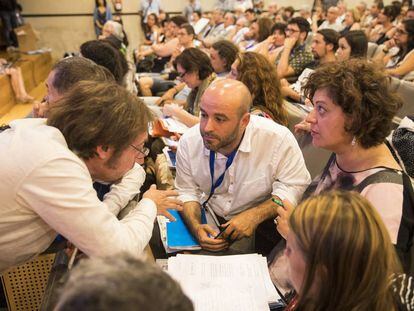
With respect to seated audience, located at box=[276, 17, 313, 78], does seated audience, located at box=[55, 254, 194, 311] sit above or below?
above

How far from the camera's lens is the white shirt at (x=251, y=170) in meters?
1.88

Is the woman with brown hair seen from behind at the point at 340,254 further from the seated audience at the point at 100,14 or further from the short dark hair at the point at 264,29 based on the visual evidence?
the seated audience at the point at 100,14

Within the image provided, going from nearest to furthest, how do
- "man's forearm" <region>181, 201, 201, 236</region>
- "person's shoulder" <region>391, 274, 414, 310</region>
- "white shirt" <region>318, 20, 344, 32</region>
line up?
"person's shoulder" <region>391, 274, 414, 310</region> < "man's forearm" <region>181, 201, 201, 236</region> < "white shirt" <region>318, 20, 344, 32</region>

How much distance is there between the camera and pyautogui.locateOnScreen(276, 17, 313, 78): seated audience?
475 centimetres

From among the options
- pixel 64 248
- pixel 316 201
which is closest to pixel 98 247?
pixel 64 248

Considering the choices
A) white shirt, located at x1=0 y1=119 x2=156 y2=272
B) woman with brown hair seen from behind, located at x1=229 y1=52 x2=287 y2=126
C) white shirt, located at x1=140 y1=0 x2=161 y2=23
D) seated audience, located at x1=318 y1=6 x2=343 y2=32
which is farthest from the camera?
white shirt, located at x1=140 y1=0 x2=161 y2=23

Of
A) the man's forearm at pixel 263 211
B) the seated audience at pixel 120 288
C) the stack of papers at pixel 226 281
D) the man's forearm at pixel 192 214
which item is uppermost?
the seated audience at pixel 120 288

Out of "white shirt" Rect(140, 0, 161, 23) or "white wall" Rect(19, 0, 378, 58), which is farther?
"white shirt" Rect(140, 0, 161, 23)

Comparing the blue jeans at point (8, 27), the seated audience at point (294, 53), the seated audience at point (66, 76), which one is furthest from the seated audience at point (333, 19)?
the seated audience at point (66, 76)

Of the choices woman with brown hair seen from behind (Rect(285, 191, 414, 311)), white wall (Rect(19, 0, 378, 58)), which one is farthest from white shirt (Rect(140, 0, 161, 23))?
woman with brown hair seen from behind (Rect(285, 191, 414, 311))

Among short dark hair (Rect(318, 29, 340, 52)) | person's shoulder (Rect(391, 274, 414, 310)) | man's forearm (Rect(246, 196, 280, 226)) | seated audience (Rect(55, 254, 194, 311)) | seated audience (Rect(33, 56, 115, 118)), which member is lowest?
man's forearm (Rect(246, 196, 280, 226))

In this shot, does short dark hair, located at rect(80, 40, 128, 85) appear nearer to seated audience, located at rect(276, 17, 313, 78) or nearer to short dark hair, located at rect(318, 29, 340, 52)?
seated audience, located at rect(276, 17, 313, 78)

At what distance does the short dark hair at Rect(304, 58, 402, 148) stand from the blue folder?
0.77 metres

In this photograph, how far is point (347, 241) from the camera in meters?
0.77
